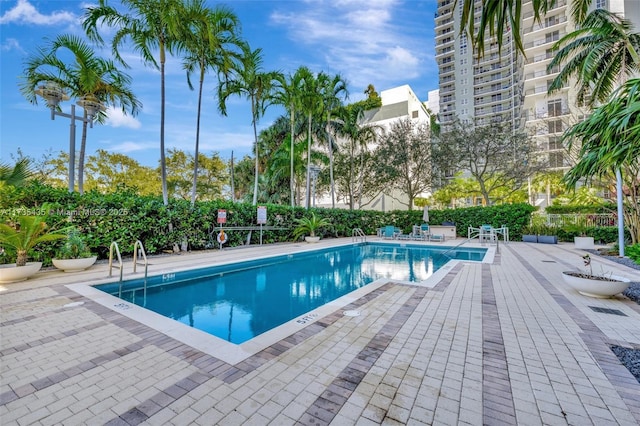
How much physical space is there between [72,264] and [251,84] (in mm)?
10517

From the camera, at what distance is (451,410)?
6.79 feet

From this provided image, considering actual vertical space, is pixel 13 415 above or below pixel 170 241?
below

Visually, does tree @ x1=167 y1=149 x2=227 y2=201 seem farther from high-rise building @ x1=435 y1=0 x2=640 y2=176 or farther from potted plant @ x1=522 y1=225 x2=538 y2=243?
high-rise building @ x1=435 y1=0 x2=640 y2=176

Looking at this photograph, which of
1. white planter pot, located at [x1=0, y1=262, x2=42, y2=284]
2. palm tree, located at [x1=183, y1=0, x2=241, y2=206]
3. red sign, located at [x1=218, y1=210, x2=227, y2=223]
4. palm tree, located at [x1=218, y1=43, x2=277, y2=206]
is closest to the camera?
white planter pot, located at [x1=0, y1=262, x2=42, y2=284]

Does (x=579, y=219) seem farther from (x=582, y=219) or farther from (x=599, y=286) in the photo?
(x=599, y=286)

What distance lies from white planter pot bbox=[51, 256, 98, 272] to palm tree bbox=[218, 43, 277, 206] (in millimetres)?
7324

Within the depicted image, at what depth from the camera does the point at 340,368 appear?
8.65ft

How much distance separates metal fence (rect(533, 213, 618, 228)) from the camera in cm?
1427

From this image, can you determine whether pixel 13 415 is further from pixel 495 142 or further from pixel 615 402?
pixel 495 142

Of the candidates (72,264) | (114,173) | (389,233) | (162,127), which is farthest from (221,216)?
(114,173)

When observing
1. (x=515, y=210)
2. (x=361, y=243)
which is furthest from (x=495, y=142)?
(x=361, y=243)

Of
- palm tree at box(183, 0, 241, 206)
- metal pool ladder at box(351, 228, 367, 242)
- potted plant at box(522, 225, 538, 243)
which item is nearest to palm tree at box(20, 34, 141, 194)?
palm tree at box(183, 0, 241, 206)

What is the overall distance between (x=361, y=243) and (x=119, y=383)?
13235 mm

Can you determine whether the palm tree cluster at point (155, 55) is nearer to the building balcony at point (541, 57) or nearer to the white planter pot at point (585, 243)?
the white planter pot at point (585, 243)
